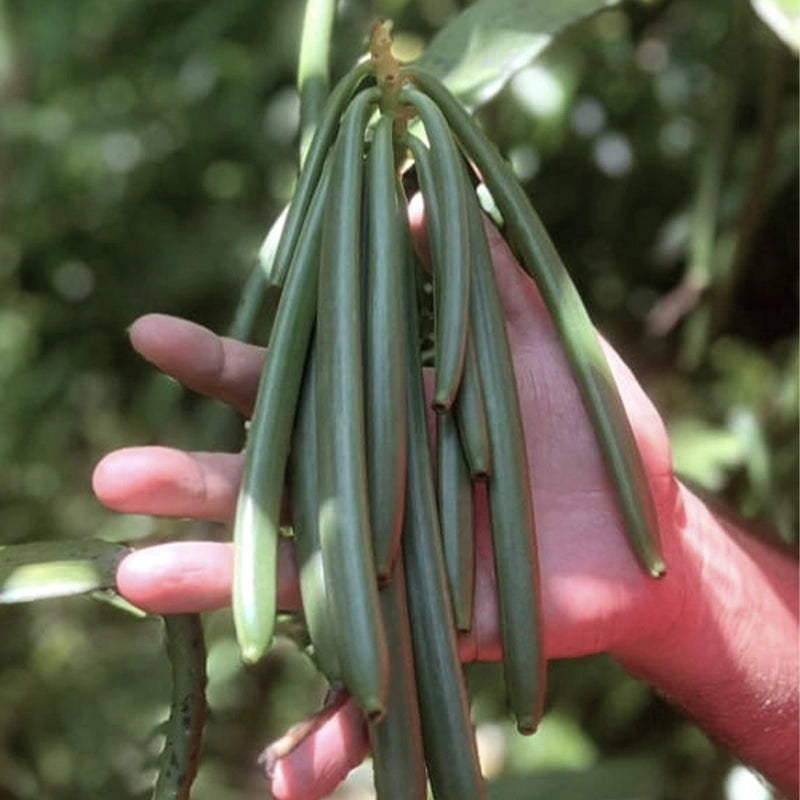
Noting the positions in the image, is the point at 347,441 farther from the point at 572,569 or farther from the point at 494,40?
the point at 494,40

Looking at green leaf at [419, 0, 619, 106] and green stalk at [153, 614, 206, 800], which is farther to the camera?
green leaf at [419, 0, 619, 106]

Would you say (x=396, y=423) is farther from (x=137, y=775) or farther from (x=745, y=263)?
(x=745, y=263)

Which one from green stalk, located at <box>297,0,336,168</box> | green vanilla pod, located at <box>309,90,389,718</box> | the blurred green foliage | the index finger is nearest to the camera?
green vanilla pod, located at <box>309,90,389,718</box>

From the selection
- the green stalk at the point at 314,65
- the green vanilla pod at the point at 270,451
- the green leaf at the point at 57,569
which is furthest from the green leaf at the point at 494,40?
the green leaf at the point at 57,569

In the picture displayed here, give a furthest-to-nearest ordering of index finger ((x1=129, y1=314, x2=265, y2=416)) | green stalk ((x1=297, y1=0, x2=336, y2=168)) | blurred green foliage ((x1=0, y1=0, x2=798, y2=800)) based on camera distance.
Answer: blurred green foliage ((x1=0, y1=0, x2=798, y2=800))
green stalk ((x1=297, y1=0, x2=336, y2=168))
index finger ((x1=129, y1=314, x2=265, y2=416))

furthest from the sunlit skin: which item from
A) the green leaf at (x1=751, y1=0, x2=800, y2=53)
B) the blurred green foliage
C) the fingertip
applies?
the blurred green foliage

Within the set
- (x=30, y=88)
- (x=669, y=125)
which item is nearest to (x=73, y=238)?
(x=30, y=88)

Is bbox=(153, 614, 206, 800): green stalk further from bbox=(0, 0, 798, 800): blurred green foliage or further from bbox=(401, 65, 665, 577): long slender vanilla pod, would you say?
bbox=(0, 0, 798, 800): blurred green foliage

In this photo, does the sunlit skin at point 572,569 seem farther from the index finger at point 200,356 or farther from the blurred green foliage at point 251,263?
the blurred green foliage at point 251,263
